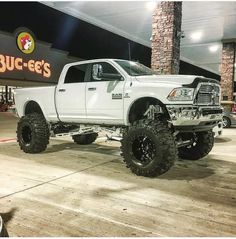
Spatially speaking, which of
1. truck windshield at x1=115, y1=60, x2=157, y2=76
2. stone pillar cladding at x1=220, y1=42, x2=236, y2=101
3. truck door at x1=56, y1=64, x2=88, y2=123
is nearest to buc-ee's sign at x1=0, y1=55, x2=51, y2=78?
stone pillar cladding at x1=220, y1=42, x2=236, y2=101

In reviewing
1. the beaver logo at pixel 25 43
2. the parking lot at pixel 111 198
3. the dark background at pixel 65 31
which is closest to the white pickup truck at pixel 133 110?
the parking lot at pixel 111 198

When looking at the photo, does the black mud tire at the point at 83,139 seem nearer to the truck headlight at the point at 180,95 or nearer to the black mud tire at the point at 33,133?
the black mud tire at the point at 33,133

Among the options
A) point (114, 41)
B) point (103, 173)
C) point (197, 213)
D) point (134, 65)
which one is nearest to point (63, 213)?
point (197, 213)

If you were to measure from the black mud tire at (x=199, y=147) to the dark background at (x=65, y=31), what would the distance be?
12339 millimetres

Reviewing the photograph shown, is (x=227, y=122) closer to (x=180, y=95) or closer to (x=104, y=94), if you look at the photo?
(x=104, y=94)

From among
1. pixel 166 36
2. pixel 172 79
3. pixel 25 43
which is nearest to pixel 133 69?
pixel 172 79

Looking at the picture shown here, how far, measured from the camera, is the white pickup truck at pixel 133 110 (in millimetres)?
5184

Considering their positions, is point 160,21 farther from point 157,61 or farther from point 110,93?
point 110,93

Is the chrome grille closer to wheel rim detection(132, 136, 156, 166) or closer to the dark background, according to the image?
wheel rim detection(132, 136, 156, 166)

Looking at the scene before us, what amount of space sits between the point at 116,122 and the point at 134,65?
134 centimetres

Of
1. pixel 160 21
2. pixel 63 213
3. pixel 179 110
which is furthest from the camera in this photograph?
pixel 160 21

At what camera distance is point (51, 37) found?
23266 millimetres

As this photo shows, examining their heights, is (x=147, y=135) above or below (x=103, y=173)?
above

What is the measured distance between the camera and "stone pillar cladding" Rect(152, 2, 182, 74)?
10.1m
